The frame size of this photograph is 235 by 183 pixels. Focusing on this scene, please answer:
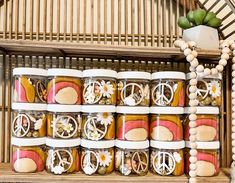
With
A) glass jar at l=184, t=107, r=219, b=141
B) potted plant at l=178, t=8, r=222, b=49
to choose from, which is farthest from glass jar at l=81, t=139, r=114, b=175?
potted plant at l=178, t=8, r=222, b=49

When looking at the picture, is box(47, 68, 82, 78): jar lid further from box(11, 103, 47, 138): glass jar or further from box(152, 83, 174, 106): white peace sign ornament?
box(152, 83, 174, 106): white peace sign ornament

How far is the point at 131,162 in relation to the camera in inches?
27.9

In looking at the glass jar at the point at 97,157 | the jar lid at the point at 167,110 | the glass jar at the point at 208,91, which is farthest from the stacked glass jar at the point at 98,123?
the glass jar at the point at 208,91

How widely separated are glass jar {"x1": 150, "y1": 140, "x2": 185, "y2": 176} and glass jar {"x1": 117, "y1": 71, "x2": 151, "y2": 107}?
0.11 meters

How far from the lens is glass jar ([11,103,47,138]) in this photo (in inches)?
27.8

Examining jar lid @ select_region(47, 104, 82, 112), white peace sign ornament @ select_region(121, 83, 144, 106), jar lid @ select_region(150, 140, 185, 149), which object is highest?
white peace sign ornament @ select_region(121, 83, 144, 106)

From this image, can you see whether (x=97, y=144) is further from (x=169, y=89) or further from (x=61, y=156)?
(x=169, y=89)

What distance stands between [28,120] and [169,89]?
350mm

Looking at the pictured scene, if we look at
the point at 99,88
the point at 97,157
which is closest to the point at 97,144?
the point at 97,157

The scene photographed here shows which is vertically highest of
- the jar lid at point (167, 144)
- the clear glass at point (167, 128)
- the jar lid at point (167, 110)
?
the jar lid at point (167, 110)

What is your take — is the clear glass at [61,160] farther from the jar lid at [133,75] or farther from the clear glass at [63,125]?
the jar lid at [133,75]

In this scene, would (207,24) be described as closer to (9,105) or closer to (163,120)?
(163,120)

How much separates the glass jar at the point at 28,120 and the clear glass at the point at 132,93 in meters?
0.19

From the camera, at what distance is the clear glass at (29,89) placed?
0.71m
